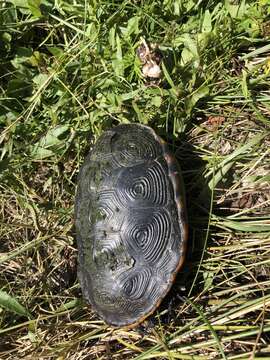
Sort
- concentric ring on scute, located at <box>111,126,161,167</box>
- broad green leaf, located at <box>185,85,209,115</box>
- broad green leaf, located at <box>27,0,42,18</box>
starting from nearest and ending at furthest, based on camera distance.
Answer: concentric ring on scute, located at <box>111,126,161,167</box>, broad green leaf, located at <box>185,85,209,115</box>, broad green leaf, located at <box>27,0,42,18</box>

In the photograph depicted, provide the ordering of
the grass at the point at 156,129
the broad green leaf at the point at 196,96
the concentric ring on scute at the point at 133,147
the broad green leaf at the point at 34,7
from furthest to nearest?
the broad green leaf at the point at 34,7
the broad green leaf at the point at 196,96
the grass at the point at 156,129
the concentric ring on scute at the point at 133,147

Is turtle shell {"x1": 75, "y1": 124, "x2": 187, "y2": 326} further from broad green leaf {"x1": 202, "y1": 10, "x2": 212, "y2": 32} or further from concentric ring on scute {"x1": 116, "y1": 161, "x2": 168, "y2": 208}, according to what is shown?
broad green leaf {"x1": 202, "y1": 10, "x2": 212, "y2": 32}

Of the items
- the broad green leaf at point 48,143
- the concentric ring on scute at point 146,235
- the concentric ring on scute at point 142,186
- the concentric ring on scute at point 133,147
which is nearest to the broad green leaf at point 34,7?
the broad green leaf at point 48,143

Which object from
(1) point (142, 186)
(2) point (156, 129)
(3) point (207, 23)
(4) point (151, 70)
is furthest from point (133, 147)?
(3) point (207, 23)

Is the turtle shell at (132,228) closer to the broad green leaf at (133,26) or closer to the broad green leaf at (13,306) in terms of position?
the broad green leaf at (13,306)

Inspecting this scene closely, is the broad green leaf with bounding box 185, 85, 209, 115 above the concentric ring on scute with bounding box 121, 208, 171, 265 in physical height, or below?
above

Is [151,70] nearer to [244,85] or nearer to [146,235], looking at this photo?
[244,85]

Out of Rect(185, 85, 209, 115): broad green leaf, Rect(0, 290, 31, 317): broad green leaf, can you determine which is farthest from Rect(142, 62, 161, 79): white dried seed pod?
Rect(0, 290, 31, 317): broad green leaf

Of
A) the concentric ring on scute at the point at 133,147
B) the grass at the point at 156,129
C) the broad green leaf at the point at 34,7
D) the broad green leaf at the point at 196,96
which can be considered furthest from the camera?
the broad green leaf at the point at 34,7
